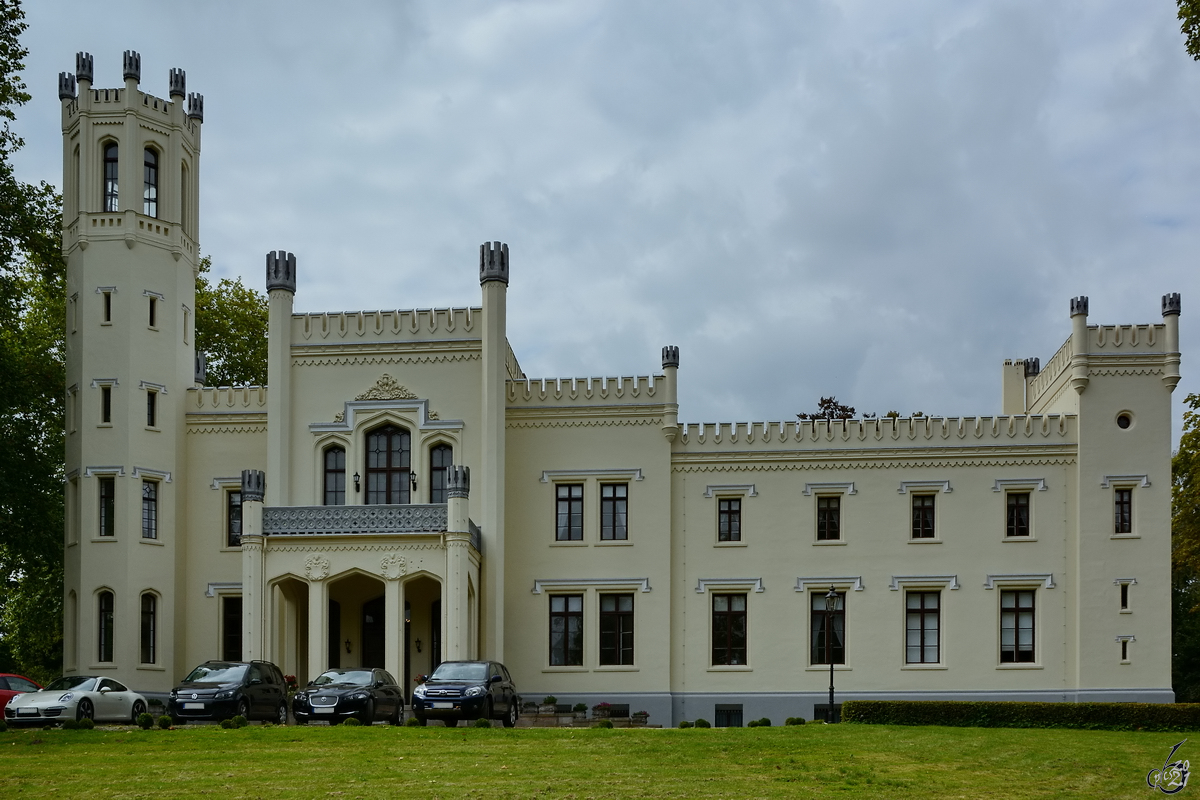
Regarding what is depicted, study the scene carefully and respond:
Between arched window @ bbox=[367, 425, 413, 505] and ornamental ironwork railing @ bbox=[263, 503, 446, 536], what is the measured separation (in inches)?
131

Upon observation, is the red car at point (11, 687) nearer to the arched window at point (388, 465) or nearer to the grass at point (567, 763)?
the grass at point (567, 763)

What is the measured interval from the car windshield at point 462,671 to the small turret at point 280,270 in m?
12.7

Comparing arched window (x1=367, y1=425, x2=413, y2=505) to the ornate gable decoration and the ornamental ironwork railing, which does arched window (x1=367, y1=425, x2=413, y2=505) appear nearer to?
the ornate gable decoration

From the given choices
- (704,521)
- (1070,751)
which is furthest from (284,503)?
(1070,751)

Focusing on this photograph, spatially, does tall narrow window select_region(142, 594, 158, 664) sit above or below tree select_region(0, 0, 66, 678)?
below

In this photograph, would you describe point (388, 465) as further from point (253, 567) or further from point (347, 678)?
point (347, 678)

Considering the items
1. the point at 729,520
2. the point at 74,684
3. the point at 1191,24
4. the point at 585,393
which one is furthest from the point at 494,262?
the point at 1191,24

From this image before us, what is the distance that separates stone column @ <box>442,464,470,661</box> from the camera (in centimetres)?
3222

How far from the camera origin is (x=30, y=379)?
37625 millimetres

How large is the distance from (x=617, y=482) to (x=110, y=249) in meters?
14.5

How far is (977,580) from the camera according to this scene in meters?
36.5

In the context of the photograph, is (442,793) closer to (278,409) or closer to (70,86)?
(278,409)

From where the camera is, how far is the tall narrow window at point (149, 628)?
35875 millimetres

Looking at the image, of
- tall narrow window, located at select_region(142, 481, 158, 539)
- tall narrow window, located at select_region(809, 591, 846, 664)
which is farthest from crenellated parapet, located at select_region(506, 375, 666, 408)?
tall narrow window, located at select_region(142, 481, 158, 539)
